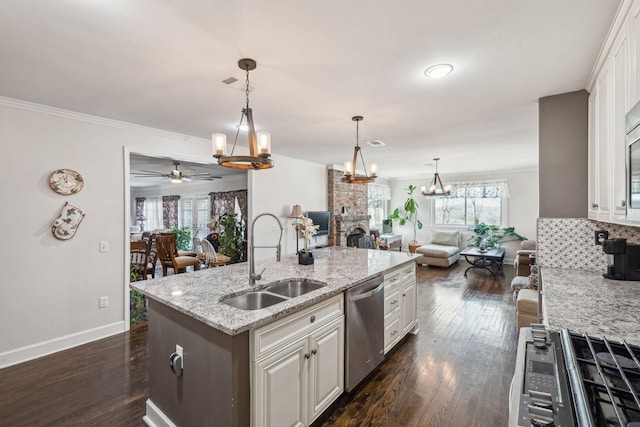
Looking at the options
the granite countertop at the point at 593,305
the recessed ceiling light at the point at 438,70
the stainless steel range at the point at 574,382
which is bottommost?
the stainless steel range at the point at 574,382

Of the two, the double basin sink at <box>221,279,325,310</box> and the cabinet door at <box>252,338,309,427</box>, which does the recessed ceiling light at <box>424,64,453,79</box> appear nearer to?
the double basin sink at <box>221,279,325,310</box>

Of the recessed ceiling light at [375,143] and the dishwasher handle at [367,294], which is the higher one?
the recessed ceiling light at [375,143]

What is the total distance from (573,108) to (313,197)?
4.56 meters

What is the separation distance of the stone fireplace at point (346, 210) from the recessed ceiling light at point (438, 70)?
443 cm

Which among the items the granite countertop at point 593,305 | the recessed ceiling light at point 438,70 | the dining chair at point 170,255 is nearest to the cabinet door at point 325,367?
the granite countertop at point 593,305

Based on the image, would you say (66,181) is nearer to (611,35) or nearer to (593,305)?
(593,305)

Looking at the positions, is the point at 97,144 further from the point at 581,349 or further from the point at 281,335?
the point at 581,349

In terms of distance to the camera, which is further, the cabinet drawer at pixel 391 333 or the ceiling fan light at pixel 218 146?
the cabinet drawer at pixel 391 333

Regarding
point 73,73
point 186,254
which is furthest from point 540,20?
point 186,254

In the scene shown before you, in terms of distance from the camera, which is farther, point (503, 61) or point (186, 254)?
point (186, 254)

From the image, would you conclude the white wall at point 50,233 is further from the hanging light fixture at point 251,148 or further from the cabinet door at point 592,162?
the cabinet door at point 592,162

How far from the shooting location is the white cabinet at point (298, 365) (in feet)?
4.94

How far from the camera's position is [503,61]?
2057 mm

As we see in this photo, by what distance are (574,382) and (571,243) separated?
2.13 m
